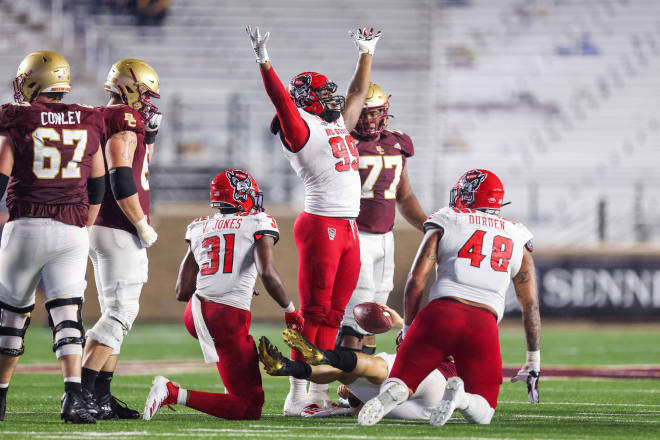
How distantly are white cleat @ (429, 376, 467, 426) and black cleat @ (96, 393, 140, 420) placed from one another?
1.77 m

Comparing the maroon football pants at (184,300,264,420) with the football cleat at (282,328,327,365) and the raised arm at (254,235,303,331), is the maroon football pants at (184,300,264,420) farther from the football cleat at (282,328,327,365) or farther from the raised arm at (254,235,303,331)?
the football cleat at (282,328,327,365)

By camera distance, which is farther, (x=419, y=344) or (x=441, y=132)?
(x=441, y=132)

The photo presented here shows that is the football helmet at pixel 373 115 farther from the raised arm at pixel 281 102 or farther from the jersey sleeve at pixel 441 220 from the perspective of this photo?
the jersey sleeve at pixel 441 220

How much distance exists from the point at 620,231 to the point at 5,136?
1326 centimetres

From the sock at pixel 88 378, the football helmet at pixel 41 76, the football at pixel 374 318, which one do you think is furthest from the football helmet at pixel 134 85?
the football at pixel 374 318

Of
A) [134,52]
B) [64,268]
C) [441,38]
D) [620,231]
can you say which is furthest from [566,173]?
[64,268]

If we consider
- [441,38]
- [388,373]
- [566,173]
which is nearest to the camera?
[388,373]

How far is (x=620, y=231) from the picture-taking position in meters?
16.9

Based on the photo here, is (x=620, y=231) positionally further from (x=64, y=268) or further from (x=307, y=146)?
(x=64, y=268)

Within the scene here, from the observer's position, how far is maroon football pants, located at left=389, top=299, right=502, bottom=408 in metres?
5.25

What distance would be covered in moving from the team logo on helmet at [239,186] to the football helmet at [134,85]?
2.57ft

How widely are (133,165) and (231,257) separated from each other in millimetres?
907

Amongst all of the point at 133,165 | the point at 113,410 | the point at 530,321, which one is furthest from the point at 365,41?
the point at 113,410

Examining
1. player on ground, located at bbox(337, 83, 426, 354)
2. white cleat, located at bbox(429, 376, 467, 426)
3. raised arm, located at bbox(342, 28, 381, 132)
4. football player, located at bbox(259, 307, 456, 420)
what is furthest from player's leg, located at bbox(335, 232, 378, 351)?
white cleat, located at bbox(429, 376, 467, 426)
